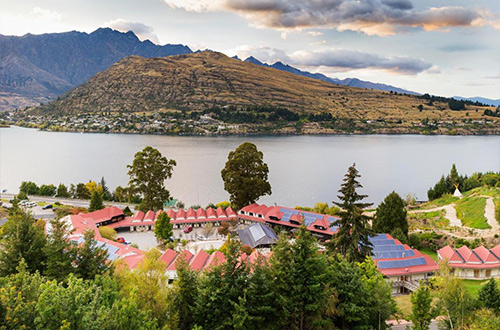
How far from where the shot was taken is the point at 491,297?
17.6 m

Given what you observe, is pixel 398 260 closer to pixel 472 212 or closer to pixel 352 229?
pixel 352 229

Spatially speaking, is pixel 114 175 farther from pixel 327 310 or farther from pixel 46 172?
pixel 327 310

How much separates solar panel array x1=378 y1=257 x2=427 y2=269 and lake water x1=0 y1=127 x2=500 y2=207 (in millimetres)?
→ 29431

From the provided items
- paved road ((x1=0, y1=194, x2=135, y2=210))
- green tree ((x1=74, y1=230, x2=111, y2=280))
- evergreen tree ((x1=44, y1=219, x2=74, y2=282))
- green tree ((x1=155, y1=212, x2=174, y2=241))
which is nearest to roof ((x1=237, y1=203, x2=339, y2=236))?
green tree ((x1=155, y1=212, x2=174, y2=241))

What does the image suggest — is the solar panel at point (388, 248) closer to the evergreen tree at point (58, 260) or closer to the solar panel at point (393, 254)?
the solar panel at point (393, 254)

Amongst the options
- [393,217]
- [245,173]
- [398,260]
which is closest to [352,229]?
[398,260]

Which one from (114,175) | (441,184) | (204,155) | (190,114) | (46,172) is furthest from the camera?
(190,114)

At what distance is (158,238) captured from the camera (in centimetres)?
3105

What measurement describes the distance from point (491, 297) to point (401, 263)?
731 centimetres

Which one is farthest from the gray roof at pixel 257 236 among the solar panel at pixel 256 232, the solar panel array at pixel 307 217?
the solar panel array at pixel 307 217

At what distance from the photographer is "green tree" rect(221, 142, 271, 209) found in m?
37.9

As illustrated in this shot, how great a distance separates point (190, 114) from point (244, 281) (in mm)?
187439

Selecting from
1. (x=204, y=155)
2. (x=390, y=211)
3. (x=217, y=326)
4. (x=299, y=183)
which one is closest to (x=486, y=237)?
(x=390, y=211)

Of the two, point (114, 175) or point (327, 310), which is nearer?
point (327, 310)
